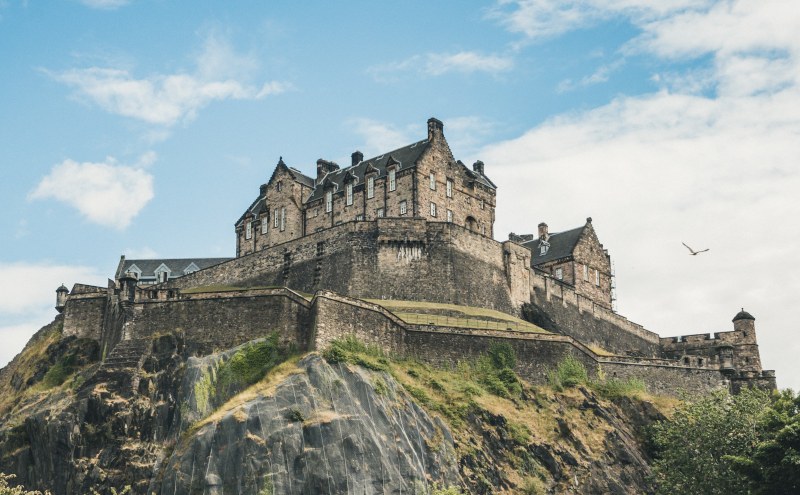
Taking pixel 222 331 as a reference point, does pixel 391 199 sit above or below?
above

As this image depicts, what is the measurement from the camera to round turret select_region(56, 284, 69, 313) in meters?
77.1

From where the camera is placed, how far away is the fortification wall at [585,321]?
8194cm

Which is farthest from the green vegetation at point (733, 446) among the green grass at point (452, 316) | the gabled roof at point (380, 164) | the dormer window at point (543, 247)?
the dormer window at point (543, 247)

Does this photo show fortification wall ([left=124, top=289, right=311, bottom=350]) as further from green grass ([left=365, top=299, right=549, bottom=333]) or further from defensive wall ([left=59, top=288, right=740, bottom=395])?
green grass ([left=365, top=299, right=549, bottom=333])

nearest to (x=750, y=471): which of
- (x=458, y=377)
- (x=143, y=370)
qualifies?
(x=458, y=377)

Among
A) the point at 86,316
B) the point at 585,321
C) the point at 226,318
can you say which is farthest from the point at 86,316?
the point at 585,321

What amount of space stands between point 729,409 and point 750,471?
704 centimetres

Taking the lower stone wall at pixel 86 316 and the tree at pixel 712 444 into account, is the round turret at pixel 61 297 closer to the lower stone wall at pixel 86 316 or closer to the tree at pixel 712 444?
the lower stone wall at pixel 86 316

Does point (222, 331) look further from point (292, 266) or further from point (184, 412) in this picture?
point (292, 266)

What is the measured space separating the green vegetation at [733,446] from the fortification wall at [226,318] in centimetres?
2043

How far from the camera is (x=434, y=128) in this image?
83.0 m

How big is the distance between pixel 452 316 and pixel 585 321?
60.7ft

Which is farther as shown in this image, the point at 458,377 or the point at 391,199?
the point at 391,199

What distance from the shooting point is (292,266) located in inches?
3073
